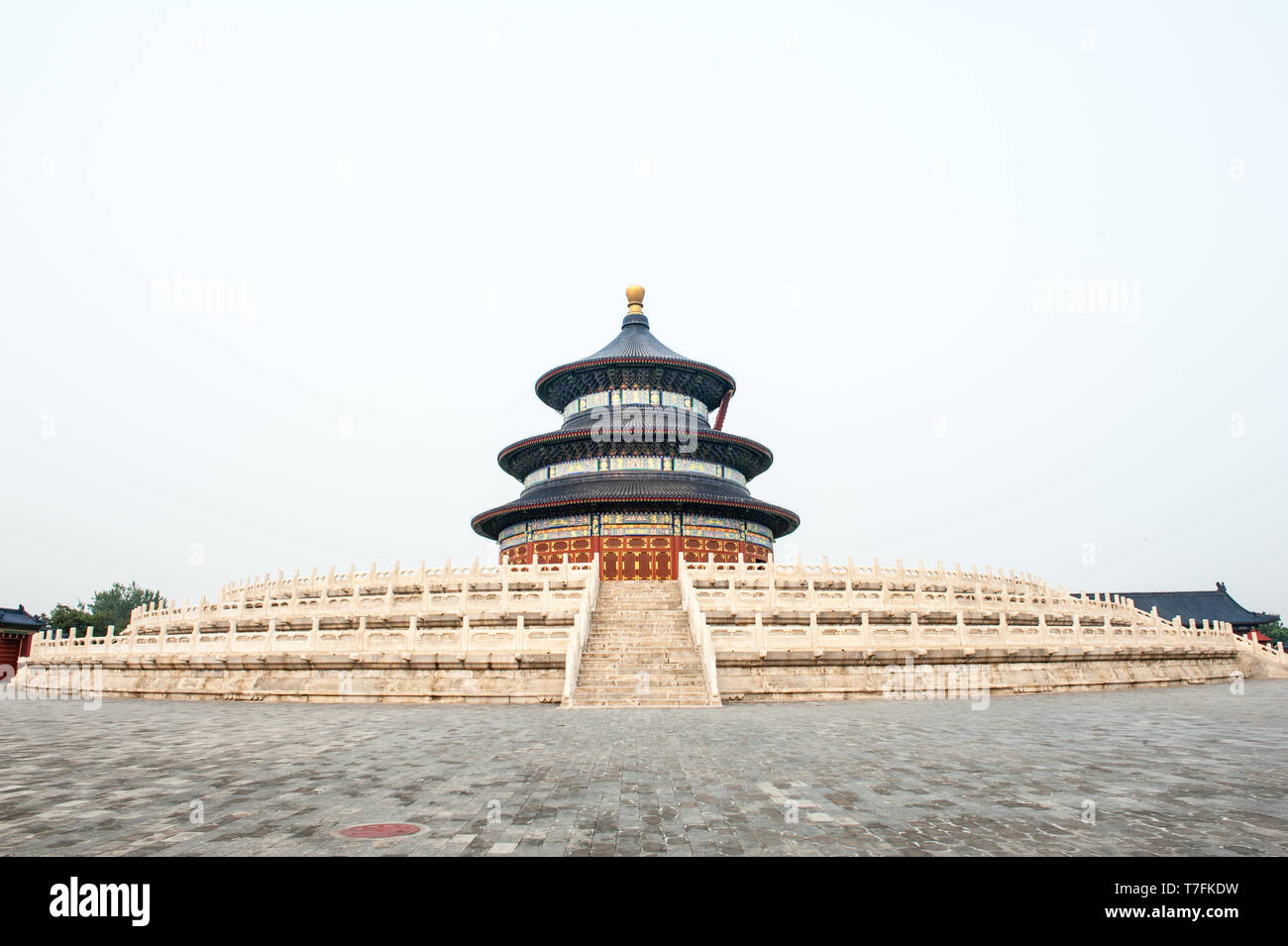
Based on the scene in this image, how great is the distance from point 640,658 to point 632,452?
24.7 m

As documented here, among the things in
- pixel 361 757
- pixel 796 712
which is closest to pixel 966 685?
pixel 796 712

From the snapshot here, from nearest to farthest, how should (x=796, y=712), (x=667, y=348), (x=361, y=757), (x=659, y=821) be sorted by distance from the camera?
1. (x=659, y=821)
2. (x=361, y=757)
3. (x=796, y=712)
4. (x=667, y=348)

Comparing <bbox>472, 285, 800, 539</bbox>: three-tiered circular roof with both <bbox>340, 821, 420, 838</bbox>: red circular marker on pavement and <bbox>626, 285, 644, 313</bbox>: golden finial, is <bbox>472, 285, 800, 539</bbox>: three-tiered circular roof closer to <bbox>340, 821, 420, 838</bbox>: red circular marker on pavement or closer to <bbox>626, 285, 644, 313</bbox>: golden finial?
<bbox>626, 285, 644, 313</bbox>: golden finial

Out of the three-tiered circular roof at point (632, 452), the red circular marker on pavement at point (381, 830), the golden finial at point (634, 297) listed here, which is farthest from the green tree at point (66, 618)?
the red circular marker on pavement at point (381, 830)

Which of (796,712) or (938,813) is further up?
(938,813)

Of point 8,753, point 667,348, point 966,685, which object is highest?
point 667,348

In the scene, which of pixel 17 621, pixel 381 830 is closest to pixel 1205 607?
pixel 381 830

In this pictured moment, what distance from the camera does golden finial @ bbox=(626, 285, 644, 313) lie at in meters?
50.2

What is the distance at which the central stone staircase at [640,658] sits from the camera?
16.3 meters
